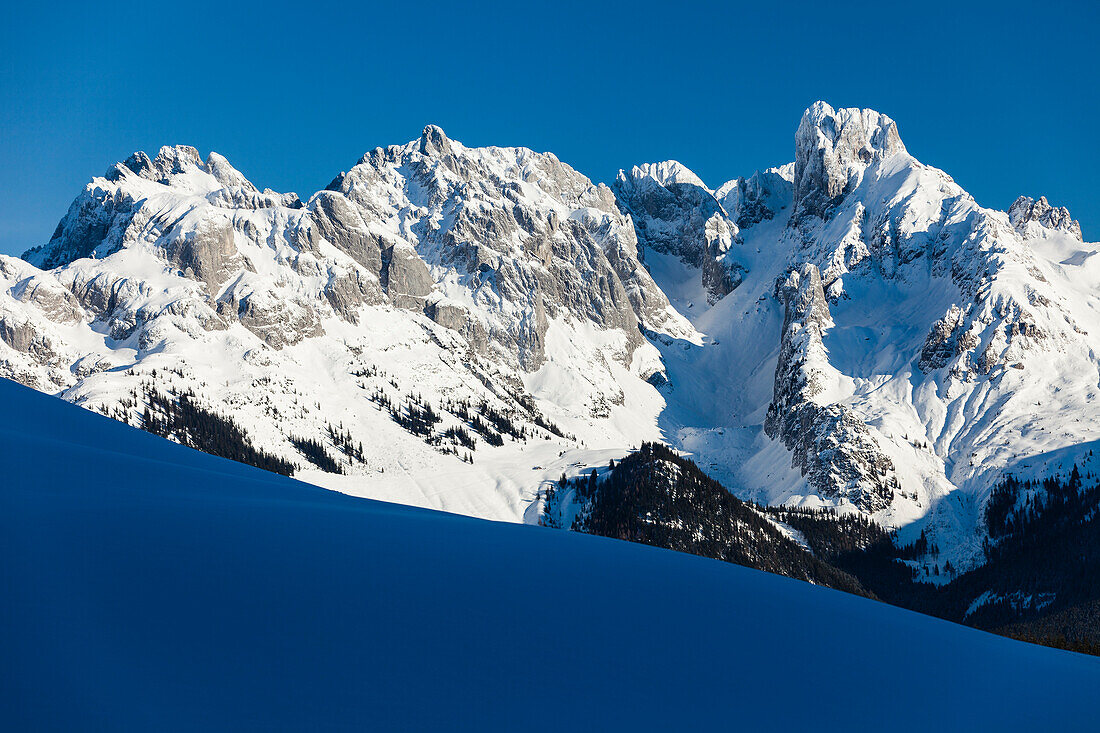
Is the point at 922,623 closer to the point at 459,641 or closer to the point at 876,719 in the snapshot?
the point at 876,719

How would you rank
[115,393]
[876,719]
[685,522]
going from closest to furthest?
[876,719]
[685,522]
[115,393]

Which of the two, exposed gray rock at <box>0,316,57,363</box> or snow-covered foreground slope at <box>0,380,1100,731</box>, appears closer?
snow-covered foreground slope at <box>0,380,1100,731</box>

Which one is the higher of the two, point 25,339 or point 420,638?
point 25,339

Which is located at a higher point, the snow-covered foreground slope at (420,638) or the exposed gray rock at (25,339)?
the exposed gray rock at (25,339)

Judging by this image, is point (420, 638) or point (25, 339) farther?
point (25, 339)

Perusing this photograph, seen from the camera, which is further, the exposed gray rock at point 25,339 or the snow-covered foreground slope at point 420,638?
the exposed gray rock at point 25,339

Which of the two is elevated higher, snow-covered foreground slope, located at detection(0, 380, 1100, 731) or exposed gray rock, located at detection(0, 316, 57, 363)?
exposed gray rock, located at detection(0, 316, 57, 363)

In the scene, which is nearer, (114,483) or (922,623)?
(922,623)

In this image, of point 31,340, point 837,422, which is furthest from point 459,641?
point 31,340
